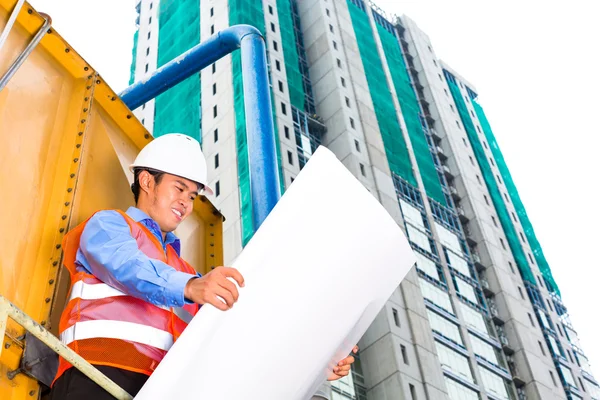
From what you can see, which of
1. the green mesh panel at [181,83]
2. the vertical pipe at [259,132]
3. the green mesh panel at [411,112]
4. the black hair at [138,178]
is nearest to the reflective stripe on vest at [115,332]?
the black hair at [138,178]

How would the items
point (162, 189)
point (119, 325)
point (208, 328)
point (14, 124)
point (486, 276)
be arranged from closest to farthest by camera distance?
point (208, 328), point (119, 325), point (14, 124), point (162, 189), point (486, 276)

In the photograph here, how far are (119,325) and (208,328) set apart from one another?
576mm

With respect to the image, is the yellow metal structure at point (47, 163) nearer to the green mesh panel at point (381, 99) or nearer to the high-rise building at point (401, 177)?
the high-rise building at point (401, 177)

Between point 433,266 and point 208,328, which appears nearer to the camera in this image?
point 208,328

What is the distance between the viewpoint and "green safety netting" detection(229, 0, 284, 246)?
30.6m

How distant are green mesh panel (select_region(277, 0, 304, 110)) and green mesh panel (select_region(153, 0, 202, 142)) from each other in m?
5.22

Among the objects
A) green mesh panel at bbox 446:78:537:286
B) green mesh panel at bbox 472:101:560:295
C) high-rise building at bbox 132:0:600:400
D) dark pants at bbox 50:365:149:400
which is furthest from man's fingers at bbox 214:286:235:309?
green mesh panel at bbox 472:101:560:295

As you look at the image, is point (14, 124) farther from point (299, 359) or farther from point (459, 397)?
point (459, 397)

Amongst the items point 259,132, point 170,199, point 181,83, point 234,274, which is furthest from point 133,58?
point 234,274

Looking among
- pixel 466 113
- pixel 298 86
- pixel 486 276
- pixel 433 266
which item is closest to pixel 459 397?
pixel 433 266

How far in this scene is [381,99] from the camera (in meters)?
48.0

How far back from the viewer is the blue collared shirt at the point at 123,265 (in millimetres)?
2518

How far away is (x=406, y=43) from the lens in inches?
→ 2349

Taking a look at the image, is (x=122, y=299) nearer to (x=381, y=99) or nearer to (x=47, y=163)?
(x=47, y=163)
